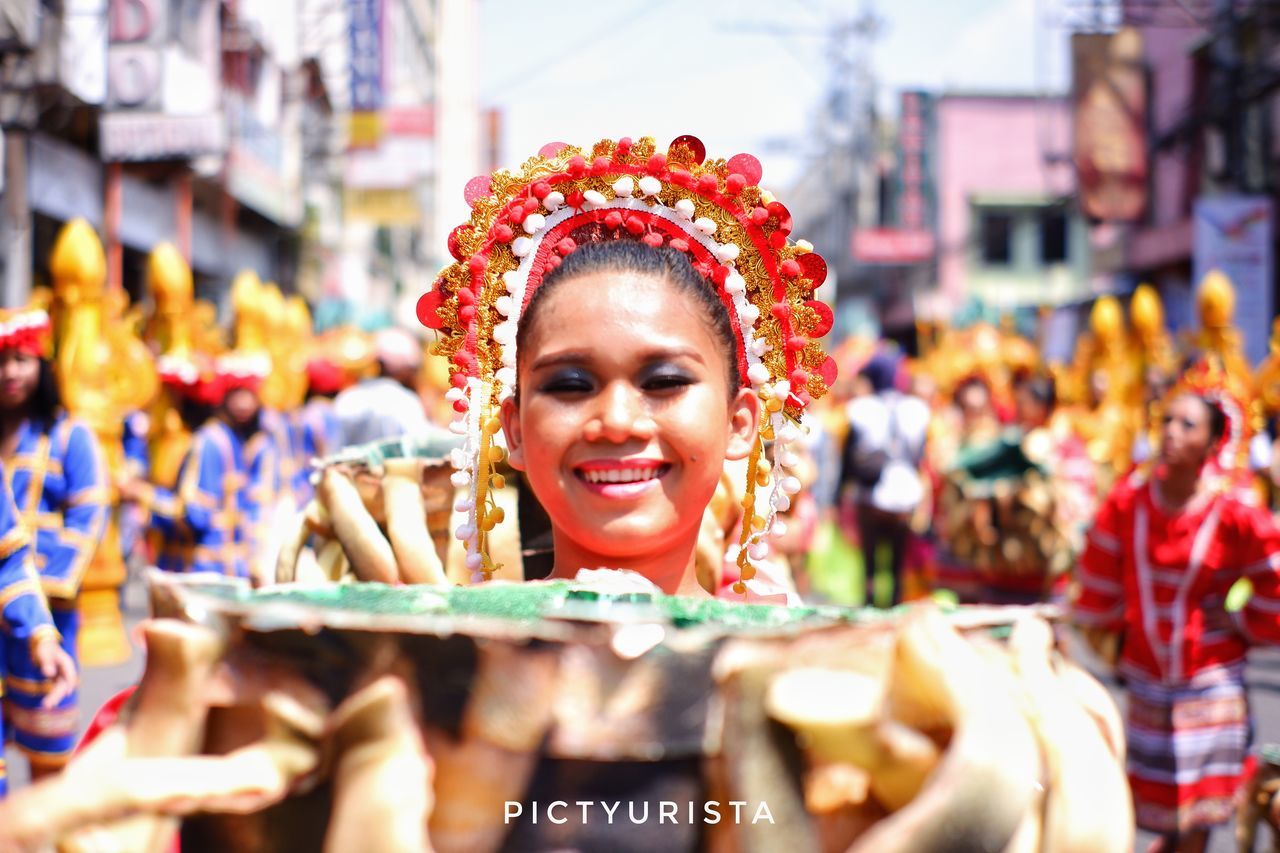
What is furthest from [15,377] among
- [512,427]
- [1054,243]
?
[1054,243]

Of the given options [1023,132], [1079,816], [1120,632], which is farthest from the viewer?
[1023,132]

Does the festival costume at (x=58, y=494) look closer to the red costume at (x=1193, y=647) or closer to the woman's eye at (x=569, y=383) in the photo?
the woman's eye at (x=569, y=383)

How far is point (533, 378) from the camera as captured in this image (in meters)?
1.76

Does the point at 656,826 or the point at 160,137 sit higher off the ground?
the point at 160,137

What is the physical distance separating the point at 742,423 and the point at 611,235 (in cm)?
35

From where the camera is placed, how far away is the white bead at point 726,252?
1.95m

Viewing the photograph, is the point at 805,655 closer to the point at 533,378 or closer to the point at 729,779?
the point at 729,779

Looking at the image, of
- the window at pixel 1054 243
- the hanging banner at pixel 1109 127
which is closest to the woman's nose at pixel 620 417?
the hanging banner at pixel 1109 127

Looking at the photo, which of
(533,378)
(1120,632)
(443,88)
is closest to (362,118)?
(1120,632)

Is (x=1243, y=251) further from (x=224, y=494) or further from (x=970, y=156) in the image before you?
(x=970, y=156)

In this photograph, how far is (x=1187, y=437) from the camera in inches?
179

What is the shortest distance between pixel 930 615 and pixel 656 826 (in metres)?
0.27

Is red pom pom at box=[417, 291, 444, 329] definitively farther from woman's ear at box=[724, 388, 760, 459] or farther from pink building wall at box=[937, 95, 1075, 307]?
pink building wall at box=[937, 95, 1075, 307]

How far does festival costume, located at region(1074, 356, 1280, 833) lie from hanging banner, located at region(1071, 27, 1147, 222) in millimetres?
14706
